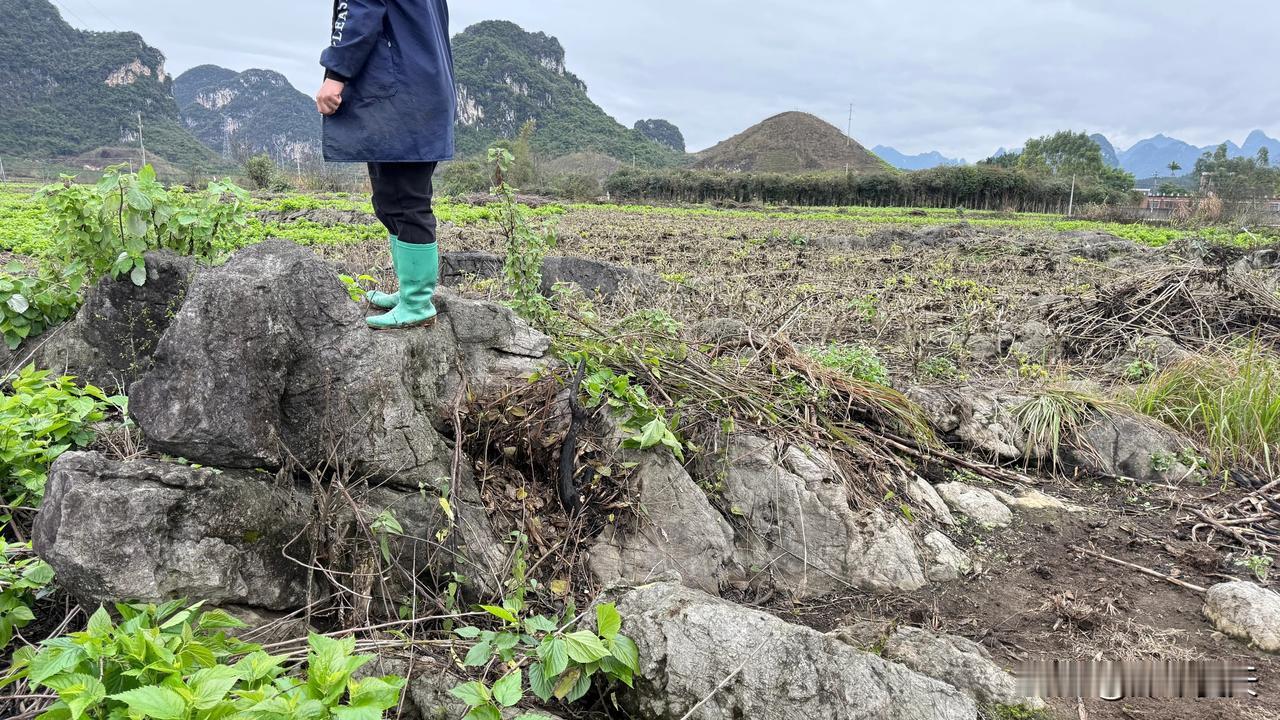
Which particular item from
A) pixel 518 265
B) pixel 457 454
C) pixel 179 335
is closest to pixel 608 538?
pixel 457 454

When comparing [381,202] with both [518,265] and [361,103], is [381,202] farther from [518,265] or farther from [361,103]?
[518,265]

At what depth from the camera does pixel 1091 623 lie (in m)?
2.86

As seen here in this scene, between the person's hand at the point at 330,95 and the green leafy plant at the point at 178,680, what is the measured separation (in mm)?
1895

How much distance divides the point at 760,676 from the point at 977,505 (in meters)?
2.35

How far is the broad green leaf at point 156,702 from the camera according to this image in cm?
131

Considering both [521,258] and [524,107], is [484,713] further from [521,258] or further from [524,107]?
[524,107]

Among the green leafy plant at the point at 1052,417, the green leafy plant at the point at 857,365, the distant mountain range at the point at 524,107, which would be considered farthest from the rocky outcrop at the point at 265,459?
the distant mountain range at the point at 524,107

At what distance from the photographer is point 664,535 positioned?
121 inches

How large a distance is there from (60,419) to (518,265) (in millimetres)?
2073

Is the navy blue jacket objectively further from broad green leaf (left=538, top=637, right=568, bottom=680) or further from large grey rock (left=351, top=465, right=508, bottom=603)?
broad green leaf (left=538, top=637, right=568, bottom=680)

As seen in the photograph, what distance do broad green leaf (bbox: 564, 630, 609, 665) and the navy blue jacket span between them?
1959 millimetres

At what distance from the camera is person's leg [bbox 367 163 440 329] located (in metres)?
2.87

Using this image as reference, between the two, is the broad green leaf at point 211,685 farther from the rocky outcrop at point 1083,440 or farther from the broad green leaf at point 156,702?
the rocky outcrop at point 1083,440

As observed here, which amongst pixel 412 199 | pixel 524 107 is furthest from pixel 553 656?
pixel 524 107
